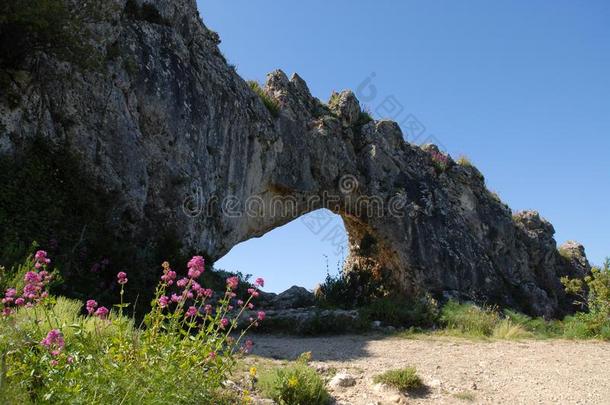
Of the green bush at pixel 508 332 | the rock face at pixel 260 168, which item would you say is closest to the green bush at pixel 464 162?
the rock face at pixel 260 168

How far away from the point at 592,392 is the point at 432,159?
13.9 metres

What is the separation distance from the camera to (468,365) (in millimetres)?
7043

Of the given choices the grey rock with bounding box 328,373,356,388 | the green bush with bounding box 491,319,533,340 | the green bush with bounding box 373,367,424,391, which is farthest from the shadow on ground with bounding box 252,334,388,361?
the green bush with bounding box 491,319,533,340

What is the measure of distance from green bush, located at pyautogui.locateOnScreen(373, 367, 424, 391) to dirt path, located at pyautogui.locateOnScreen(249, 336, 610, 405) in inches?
5.1

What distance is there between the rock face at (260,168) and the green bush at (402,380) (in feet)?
18.8

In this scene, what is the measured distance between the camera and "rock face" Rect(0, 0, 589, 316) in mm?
9148

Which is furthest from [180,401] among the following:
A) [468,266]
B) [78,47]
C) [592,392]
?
[468,266]

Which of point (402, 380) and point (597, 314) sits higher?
point (597, 314)

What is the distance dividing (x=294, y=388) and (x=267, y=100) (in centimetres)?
1112

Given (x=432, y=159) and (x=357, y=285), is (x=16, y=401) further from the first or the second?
(x=432, y=159)

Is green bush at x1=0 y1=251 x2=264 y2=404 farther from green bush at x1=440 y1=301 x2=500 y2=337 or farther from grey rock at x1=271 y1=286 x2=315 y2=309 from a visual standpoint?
grey rock at x1=271 y1=286 x2=315 y2=309

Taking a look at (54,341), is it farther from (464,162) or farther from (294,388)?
(464,162)

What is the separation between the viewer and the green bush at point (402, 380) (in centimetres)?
554

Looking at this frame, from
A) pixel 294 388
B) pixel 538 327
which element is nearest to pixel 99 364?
pixel 294 388
